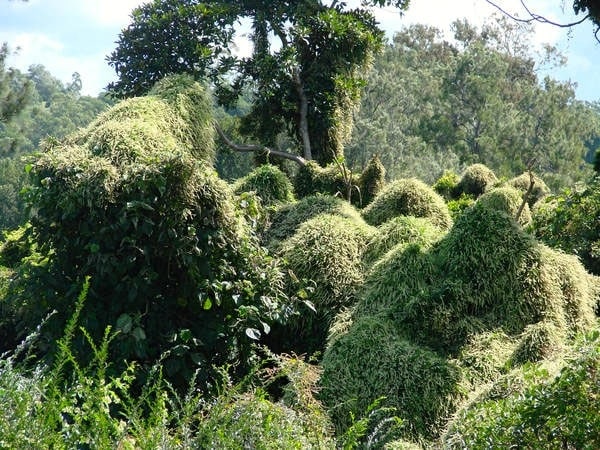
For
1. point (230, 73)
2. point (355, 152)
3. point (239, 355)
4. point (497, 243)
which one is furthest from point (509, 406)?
point (355, 152)

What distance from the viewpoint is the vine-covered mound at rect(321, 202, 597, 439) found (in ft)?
16.5

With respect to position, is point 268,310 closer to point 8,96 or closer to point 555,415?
point 555,415

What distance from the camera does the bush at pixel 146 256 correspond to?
217 inches

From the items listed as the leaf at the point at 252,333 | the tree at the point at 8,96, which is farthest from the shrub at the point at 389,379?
the tree at the point at 8,96

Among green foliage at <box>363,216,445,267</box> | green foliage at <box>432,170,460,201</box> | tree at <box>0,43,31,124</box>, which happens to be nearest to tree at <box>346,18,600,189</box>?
tree at <box>0,43,31,124</box>

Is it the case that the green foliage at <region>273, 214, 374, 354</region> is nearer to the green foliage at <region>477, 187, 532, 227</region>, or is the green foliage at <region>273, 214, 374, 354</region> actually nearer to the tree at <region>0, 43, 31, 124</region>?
the green foliage at <region>477, 187, 532, 227</region>

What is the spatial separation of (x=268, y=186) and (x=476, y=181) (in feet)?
17.0

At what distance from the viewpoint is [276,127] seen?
42.4 feet

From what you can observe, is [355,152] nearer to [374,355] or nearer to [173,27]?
[173,27]

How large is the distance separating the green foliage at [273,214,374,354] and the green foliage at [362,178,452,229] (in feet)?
3.78

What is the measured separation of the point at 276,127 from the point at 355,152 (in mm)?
20778

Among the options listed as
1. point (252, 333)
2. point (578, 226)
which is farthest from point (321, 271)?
point (578, 226)

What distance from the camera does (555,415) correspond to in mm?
3613

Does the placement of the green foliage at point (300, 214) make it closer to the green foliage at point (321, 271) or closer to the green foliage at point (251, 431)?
the green foliage at point (321, 271)
